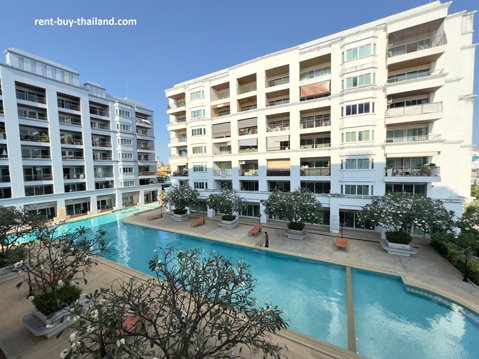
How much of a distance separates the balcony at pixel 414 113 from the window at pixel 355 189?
7093 mm

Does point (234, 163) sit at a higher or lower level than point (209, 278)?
higher

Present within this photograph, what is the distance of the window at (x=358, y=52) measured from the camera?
67.7ft

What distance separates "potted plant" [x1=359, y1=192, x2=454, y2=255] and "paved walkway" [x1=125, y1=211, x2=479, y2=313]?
4.14 ft

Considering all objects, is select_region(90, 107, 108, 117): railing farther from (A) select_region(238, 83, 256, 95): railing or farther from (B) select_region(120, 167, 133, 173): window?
(A) select_region(238, 83, 256, 95): railing

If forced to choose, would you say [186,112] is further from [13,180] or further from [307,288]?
[307,288]

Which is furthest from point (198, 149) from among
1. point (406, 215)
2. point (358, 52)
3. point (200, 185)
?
point (406, 215)

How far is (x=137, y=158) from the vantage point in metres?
44.5

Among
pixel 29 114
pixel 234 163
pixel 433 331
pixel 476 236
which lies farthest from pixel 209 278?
pixel 29 114

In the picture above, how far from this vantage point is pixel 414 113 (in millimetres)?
20078

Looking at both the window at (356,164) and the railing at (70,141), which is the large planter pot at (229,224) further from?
the railing at (70,141)

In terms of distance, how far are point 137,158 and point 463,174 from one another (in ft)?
169

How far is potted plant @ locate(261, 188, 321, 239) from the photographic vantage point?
69.0 feet

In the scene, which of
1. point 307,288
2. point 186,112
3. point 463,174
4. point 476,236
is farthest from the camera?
point 186,112

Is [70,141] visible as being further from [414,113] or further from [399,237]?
[414,113]
